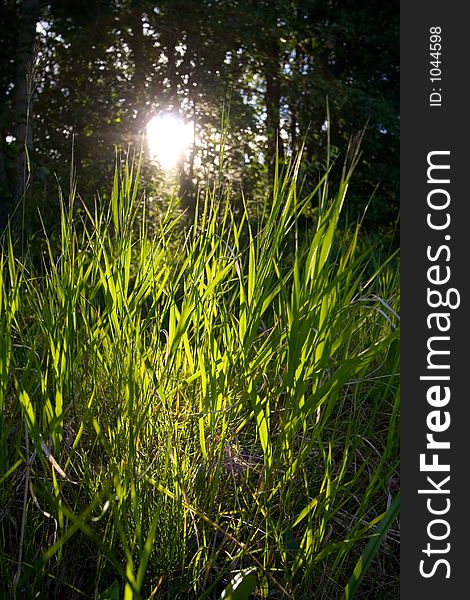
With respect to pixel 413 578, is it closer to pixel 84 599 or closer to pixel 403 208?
pixel 84 599

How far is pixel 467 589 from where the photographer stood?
91 cm

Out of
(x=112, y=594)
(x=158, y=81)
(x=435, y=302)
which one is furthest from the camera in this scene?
(x=158, y=81)

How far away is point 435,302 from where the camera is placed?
1.07m

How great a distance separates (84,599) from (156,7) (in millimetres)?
6473

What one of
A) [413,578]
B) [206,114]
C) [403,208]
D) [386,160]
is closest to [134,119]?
[206,114]

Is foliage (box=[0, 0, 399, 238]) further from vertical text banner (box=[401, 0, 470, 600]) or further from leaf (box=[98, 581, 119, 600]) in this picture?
leaf (box=[98, 581, 119, 600])

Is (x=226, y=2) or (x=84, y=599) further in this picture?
(x=226, y=2)

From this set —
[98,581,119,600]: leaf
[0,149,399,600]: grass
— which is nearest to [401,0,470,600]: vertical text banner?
[0,149,399,600]: grass

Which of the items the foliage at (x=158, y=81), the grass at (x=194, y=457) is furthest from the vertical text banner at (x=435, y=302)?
the foliage at (x=158, y=81)

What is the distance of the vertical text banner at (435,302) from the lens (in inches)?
36.9

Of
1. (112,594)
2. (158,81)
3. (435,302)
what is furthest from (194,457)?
(158,81)

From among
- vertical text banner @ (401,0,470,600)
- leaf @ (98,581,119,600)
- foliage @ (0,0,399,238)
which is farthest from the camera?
foliage @ (0,0,399,238)

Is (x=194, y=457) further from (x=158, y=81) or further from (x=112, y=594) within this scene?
(x=158, y=81)

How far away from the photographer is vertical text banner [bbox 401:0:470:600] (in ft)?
3.07
